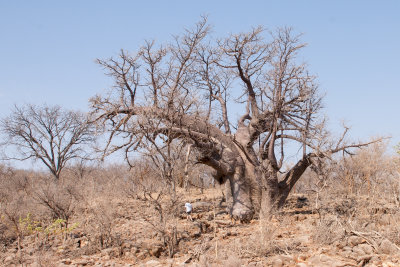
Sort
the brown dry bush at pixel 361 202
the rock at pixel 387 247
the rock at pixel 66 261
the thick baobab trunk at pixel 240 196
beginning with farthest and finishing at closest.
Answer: the thick baobab trunk at pixel 240 196 → the rock at pixel 66 261 → the brown dry bush at pixel 361 202 → the rock at pixel 387 247

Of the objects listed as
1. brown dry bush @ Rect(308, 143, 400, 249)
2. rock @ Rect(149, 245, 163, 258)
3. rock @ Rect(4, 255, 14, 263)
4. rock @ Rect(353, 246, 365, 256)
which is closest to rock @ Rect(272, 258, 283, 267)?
rock @ Rect(353, 246, 365, 256)

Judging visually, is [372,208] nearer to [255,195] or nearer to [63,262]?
[255,195]

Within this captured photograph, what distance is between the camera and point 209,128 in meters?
10.4

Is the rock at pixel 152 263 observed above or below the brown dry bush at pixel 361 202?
below

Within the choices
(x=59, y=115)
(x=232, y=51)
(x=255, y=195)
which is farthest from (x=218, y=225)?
(x=59, y=115)

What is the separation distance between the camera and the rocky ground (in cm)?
596

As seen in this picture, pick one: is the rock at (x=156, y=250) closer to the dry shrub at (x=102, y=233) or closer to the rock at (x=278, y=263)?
the dry shrub at (x=102, y=233)

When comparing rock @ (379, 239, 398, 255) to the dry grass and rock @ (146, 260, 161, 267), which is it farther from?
rock @ (146, 260, 161, 267)

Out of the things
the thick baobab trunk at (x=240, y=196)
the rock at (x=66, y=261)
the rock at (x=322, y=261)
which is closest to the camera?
the rock at (x=322, y=261)

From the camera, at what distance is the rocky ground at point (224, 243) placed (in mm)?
5961

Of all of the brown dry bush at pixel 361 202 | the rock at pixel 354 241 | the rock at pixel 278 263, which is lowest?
the rock at pixel 278 263

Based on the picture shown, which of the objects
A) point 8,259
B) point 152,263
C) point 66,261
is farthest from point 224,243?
point 8,259

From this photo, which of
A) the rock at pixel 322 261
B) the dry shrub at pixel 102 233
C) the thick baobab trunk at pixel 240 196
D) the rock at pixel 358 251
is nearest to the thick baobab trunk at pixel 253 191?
the thick baobab trunk at pixel 240 196

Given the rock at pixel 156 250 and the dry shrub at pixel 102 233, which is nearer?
the rock at pixel 156 250
